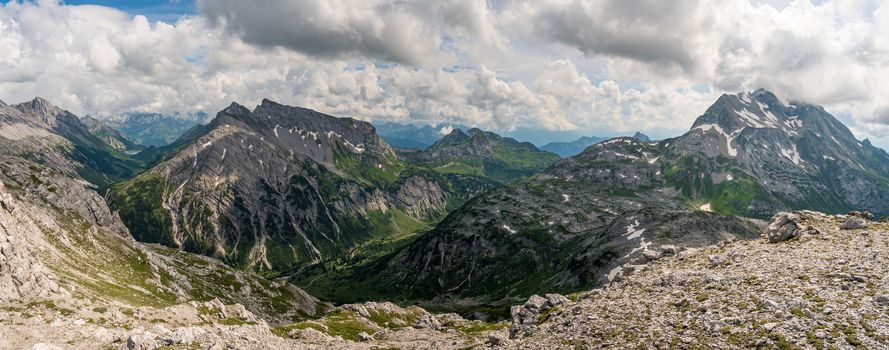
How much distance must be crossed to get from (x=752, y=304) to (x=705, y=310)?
11.4 feet

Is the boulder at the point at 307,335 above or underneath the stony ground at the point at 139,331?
underneath

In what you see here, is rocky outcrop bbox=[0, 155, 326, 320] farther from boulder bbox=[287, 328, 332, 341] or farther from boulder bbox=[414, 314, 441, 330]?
boulder bbox=[414, 314, 441, 330]

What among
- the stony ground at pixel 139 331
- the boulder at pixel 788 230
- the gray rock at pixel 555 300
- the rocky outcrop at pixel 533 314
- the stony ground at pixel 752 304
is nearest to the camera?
the stony ground at pixel 752 304

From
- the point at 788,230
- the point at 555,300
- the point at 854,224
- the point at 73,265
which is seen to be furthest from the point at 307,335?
the point at 854,224

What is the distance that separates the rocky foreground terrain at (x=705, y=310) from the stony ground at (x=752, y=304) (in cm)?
10

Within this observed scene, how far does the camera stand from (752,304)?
121ft

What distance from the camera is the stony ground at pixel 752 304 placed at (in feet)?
103

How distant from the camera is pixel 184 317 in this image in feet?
256

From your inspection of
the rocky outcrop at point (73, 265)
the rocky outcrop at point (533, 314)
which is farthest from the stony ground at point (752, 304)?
the rocky outcrop at point (73, 265)

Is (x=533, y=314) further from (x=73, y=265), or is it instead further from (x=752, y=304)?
(x=73, y=265)

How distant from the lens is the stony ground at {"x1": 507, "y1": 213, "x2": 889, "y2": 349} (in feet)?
103

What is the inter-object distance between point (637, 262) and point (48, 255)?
13541cm

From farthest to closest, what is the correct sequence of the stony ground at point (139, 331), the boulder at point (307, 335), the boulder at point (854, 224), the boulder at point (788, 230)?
the boulder at point (307, 335) < the boulder at point (788, 230) < the boulder at point (854, 224) < the stony ground at point (139, 331)

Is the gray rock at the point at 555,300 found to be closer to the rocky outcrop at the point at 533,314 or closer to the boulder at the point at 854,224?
the rocky outcrop at the point at 533,314
